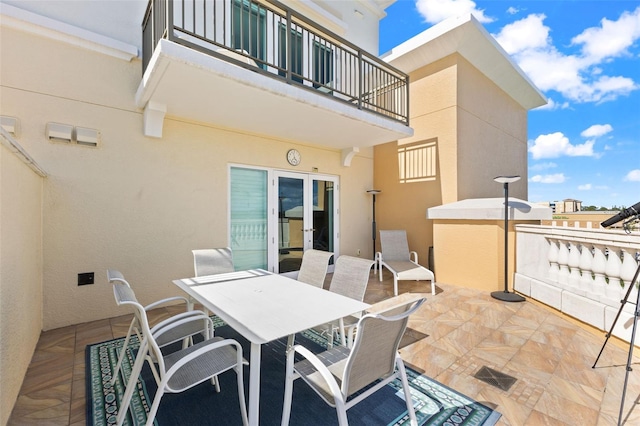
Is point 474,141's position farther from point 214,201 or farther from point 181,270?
point 181,270

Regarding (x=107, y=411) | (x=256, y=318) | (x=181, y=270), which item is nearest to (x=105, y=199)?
(x=181, y=270)

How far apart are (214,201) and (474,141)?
19.2 ft

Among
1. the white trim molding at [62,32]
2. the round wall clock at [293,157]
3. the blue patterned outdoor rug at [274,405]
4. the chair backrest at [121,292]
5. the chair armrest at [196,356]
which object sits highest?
the white trim molding at [62,32]

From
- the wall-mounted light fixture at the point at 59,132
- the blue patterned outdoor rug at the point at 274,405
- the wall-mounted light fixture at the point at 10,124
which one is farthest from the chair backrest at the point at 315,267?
the wall-mounted light fixture at the point at 10,124

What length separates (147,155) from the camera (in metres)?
4.03

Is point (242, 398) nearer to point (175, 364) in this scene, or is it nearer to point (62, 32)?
point (175, 364)

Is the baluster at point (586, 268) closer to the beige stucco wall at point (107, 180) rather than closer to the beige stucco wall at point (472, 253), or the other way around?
the beige stucco wall at point (472, 253)

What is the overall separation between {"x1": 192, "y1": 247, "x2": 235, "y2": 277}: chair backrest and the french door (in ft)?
4.50

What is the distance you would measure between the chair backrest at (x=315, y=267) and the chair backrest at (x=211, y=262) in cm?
103

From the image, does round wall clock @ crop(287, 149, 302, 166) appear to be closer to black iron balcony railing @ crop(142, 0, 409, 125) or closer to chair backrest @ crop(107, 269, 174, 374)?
black iron balcony railing @ crop(142, 0, 409, 125)

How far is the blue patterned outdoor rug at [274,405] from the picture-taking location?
6.20 feet

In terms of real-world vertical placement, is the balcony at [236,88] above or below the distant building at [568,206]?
above

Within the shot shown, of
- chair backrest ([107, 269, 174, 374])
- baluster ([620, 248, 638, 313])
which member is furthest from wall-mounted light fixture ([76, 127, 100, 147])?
baluster ([620, 248, 638, 313])

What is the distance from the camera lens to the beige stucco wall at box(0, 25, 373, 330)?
334 cm
